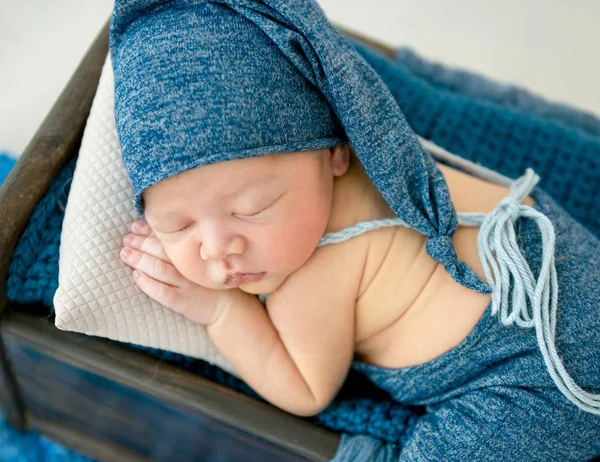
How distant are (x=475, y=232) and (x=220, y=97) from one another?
0.43 metres

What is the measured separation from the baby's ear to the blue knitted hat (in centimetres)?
5

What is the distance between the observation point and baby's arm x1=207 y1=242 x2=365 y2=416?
957 mm

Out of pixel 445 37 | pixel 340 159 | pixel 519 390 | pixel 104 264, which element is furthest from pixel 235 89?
pixel 445 37

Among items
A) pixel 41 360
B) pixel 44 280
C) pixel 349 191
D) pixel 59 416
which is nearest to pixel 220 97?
pixel 349 191

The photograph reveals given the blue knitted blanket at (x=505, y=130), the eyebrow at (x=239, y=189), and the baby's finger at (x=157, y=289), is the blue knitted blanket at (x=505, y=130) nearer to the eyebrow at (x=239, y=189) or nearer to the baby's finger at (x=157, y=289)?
the baby's finger at (x=157, y=289)

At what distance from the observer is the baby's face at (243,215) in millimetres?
815

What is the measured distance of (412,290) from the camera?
979 millimetres

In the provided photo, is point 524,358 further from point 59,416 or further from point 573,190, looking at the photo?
point 59,416

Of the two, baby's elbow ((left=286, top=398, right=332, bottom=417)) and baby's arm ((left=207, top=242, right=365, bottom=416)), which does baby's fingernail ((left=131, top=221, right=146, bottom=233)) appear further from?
baby's elbow ((left=286, top=398, right=332, bottom=417))

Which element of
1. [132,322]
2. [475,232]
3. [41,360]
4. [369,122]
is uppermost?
[369,122]

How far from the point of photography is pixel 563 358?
3.04 ft

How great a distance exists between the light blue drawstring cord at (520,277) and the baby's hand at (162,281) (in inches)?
7.1

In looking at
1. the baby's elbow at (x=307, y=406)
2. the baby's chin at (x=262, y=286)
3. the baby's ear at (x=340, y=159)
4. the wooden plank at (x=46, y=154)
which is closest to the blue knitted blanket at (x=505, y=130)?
the baby's elbow at (x=307, y=406)

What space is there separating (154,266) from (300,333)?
0.22 m
